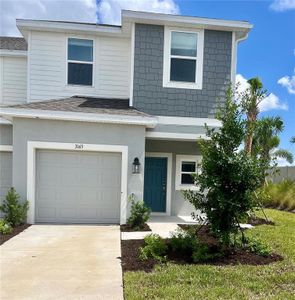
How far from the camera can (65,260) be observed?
6.02 meters

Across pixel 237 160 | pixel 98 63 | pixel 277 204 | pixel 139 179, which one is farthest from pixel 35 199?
pixel 277 204

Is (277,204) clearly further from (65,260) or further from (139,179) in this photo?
(65,260)

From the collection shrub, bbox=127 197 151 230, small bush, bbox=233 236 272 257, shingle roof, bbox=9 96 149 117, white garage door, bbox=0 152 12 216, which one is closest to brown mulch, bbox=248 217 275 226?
small bush, bbox=233 236 272 257

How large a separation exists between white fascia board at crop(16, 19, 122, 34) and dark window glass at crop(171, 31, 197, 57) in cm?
219

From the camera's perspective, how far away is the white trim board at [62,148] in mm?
9195

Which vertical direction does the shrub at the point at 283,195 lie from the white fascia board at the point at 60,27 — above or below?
below

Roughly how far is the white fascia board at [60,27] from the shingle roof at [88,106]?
2.39 metres

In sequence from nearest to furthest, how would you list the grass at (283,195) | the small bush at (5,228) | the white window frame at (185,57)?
the small bush at (5,228), the white window frame at (185,57), the grass at (283,195)

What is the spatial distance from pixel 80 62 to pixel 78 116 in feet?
10.1

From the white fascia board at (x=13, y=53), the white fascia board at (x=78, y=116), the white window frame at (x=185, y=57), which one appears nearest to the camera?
the white fascia board at (x=78, y=116)

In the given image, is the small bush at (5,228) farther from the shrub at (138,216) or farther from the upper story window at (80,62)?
the upper story window at (80,62)

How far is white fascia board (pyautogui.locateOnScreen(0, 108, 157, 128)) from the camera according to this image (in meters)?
8.88

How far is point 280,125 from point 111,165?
52.9 ft

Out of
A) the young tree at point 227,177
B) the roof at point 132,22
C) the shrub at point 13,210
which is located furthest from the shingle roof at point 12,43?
the young tree at point 227,177
